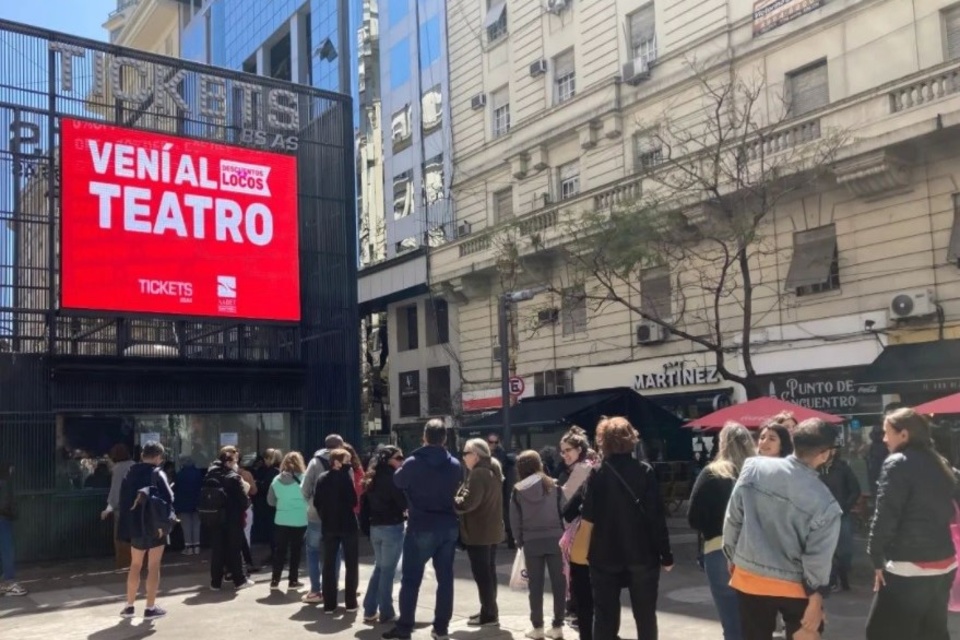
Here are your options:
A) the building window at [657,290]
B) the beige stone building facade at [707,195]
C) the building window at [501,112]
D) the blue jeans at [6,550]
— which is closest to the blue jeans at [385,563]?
the blue jeans at [6,550]

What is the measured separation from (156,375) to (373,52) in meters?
26.2

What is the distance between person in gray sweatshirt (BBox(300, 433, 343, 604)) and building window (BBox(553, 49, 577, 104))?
18665mm

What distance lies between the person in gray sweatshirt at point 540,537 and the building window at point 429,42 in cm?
2811

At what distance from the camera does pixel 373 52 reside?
133 ft

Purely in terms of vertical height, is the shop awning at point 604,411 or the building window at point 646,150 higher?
the building window at point 646,150

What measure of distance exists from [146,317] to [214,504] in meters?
5.94

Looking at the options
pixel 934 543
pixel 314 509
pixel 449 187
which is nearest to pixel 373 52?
pixel 449 187

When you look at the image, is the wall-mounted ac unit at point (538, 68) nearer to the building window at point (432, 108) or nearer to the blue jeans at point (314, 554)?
the building window at point (432, 108)

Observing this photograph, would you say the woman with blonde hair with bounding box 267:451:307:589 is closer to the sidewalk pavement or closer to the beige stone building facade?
the sidewalk pavement

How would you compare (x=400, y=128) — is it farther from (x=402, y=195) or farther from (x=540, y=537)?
(x=540, y=537)

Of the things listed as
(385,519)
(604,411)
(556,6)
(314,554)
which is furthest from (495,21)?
(385,519)

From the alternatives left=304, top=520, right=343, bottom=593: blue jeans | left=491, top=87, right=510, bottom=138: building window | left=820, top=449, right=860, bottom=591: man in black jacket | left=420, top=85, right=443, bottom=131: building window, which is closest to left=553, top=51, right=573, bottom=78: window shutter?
left=491, top=87, right=510, bottom=138: building window

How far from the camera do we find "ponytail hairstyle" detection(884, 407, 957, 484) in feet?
18.9

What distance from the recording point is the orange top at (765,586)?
502 centimetres
